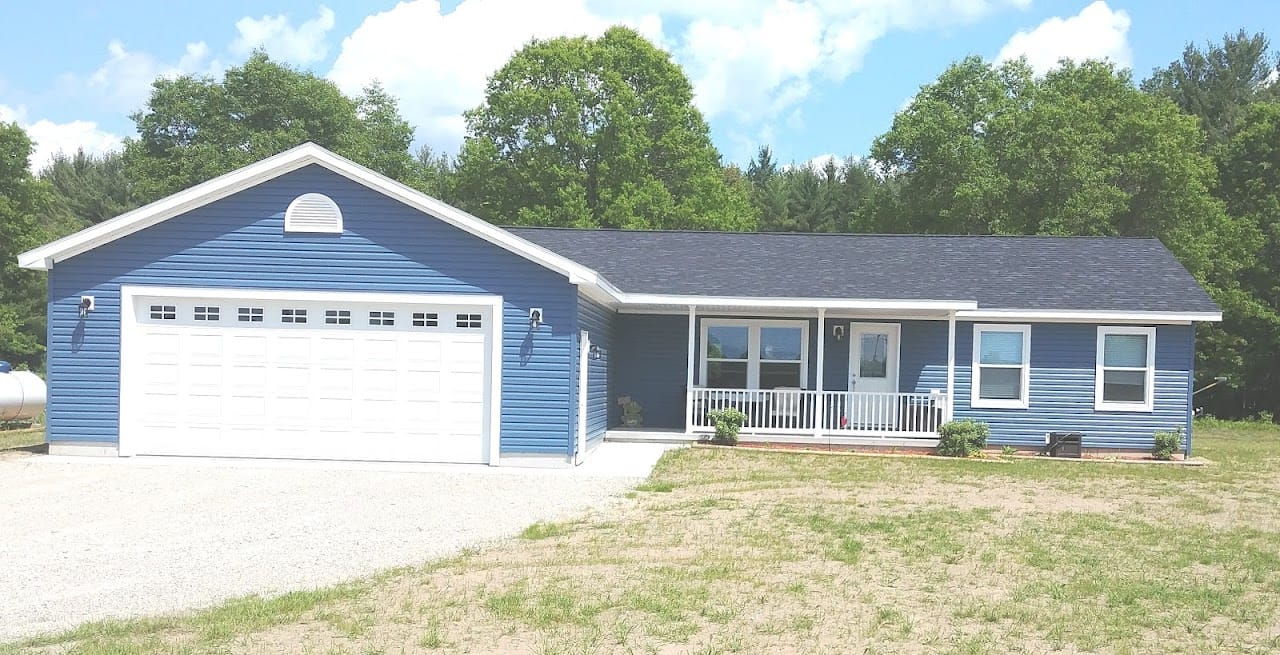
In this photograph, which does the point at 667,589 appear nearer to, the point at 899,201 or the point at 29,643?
the point at 29,643

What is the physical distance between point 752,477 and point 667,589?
7224 millimetres

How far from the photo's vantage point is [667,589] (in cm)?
755

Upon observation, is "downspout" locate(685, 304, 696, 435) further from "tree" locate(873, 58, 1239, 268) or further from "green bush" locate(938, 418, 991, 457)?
"tree" locate(873, 58, 1239, 268)

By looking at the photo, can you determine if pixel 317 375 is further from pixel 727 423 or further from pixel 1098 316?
pixel 1098 316

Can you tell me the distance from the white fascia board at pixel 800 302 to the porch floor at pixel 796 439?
2199 mm

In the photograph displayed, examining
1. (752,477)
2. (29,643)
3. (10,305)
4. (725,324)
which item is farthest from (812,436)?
(10,305)

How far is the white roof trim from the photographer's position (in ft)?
49.1

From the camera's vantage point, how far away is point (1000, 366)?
19.8 metres

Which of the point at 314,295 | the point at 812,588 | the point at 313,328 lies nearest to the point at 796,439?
the point at 313,328

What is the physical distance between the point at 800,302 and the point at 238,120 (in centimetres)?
3385

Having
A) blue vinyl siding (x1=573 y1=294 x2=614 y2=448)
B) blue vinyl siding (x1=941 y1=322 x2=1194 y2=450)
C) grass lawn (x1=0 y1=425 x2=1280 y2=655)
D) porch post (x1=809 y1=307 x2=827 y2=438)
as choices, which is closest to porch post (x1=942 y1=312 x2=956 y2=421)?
blue vinyl siding (x1=941 y1=322 x2=1194 y2=450)

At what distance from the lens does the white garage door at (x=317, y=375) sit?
50.8ft

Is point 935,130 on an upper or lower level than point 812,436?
upper

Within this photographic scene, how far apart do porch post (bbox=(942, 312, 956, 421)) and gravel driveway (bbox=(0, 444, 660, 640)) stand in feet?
21.5
